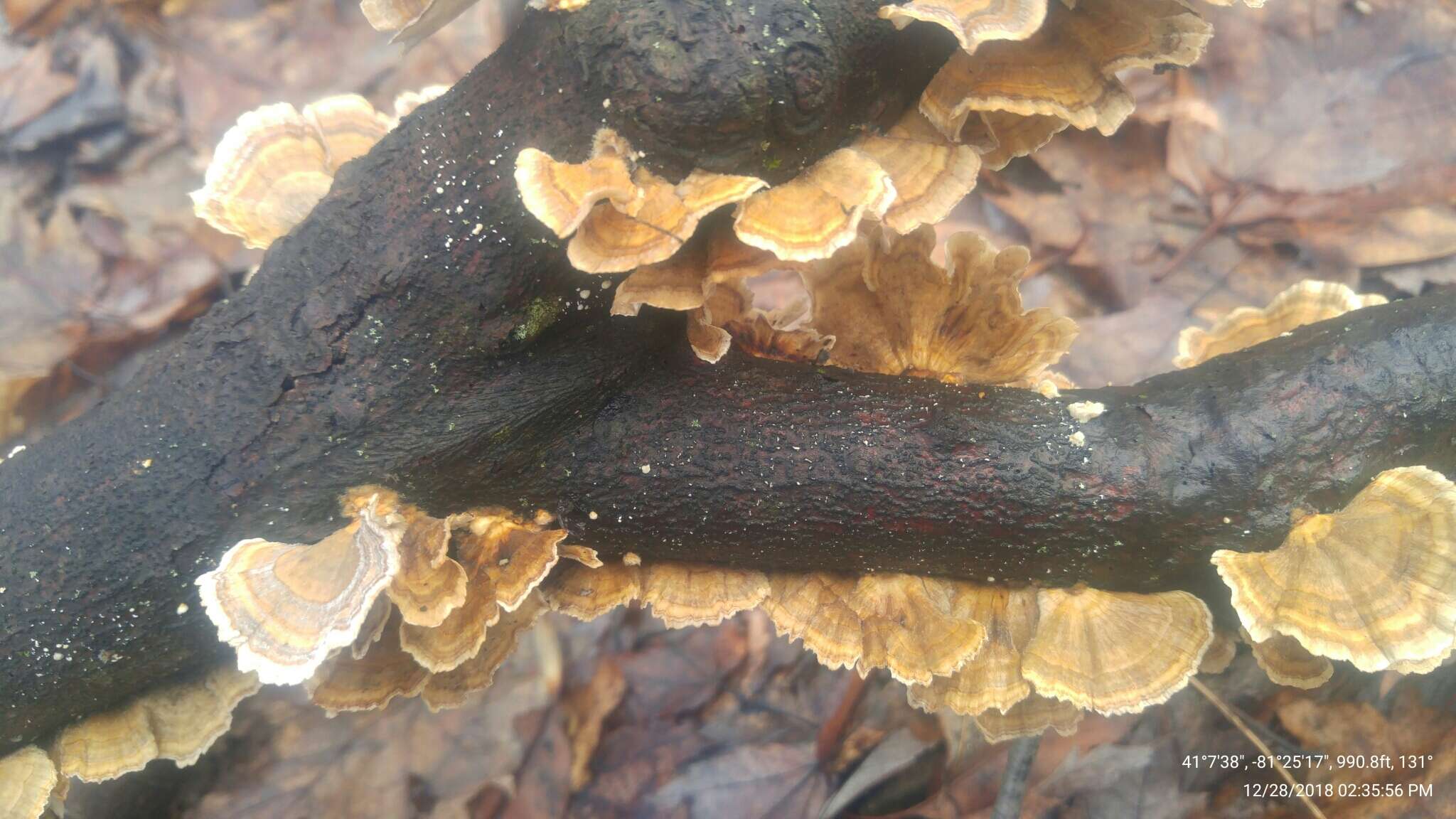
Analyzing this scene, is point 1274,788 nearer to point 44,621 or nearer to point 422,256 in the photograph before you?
point 422,256

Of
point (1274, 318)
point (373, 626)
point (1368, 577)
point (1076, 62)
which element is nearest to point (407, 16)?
point (373, 626)

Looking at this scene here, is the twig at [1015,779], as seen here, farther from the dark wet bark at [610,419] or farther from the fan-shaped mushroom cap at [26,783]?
the fan-shaped mushroom cap at [26,783]

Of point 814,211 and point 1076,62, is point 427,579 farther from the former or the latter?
point 1076,62

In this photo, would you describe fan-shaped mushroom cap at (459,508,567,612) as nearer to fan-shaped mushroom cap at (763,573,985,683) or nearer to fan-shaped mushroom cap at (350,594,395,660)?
fan-shaped mushroom cap at (350,594,395,660)

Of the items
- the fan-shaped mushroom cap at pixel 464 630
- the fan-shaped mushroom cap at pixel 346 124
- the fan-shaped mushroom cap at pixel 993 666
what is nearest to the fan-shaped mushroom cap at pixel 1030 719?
the fan-shaped mushroom cap at pixel 993 666

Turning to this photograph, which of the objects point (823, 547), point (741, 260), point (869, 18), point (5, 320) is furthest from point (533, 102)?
point (5, 320)

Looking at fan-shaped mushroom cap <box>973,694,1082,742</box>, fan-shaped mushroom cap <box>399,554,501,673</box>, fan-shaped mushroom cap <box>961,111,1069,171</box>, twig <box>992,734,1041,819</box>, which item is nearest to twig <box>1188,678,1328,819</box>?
twig <box>992,734,1041,819</box>
